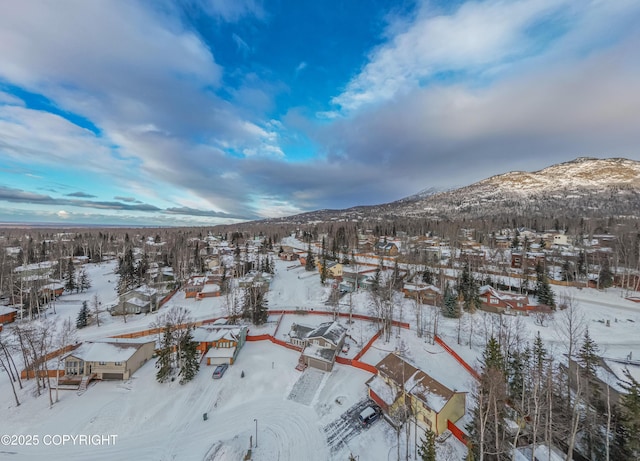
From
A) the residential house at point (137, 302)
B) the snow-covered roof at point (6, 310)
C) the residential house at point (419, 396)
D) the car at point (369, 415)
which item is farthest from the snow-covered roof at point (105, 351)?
the residential house at point (419, 396)

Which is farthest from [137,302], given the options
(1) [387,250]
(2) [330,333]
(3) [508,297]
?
(3) [508,297]

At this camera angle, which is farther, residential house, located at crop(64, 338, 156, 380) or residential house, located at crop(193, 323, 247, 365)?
residential house, located at crop(193, 323, 247, 365)

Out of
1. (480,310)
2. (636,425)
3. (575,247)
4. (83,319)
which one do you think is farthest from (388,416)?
(575,247)

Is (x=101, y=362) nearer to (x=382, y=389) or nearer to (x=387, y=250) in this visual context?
(x=382, y=389)

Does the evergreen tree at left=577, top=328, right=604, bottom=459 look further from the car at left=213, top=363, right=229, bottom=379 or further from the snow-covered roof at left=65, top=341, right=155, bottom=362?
the snow-covered roof at left=65, top=341, right=155, bottom=362

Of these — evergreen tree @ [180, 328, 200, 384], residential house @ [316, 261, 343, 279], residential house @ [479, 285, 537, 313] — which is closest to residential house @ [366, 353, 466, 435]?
evergreen tree @ [180, 328, 200, 384]

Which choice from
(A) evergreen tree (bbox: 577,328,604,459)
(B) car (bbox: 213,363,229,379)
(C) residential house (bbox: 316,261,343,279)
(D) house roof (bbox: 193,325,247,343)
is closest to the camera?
(A) evergreen tree (bbox: 577,328,604,459)
